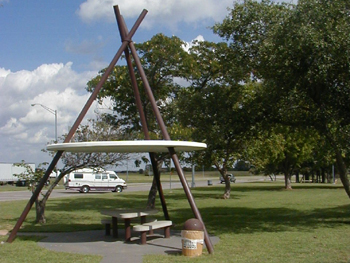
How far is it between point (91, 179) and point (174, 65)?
2619 centimetres

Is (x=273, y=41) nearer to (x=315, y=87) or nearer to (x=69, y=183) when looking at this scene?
(x=315, y=87)

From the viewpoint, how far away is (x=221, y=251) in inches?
396

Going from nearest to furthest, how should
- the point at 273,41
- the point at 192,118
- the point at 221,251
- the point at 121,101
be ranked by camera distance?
1. the point at 221,251
2. the point at 273,41
3. the point at 192,118
4. the point at 121,101

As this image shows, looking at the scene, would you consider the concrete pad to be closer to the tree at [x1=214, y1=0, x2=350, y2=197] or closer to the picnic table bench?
the picnic table bench

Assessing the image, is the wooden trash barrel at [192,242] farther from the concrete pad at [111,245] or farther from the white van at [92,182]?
the white van at [92,182]

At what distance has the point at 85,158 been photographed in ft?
53.7

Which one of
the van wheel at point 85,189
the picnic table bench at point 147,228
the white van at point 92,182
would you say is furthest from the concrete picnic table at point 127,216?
the van wheel at point 85,189

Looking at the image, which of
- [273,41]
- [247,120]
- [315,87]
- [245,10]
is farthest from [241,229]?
[245,10]

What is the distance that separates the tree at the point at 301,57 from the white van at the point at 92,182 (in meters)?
29.7

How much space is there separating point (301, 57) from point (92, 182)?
33.0m

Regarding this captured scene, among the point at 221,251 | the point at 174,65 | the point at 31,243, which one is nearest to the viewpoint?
the point at 221,251

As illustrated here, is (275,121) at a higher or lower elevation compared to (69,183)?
higher

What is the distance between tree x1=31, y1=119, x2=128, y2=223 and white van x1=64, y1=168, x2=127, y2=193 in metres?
25.2

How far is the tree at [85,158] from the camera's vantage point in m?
15.8
